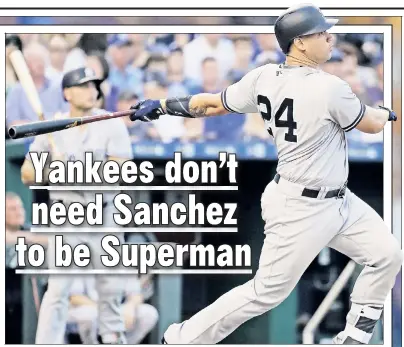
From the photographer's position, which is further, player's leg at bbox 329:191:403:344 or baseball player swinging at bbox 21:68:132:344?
baseball player swinging at bbox 21:68:132:344

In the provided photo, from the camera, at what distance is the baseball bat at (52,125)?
495 cm

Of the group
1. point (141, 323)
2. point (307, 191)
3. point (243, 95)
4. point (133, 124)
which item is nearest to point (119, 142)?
point (133, 124)

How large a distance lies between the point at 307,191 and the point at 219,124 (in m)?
0.71

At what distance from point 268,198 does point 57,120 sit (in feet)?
3.92

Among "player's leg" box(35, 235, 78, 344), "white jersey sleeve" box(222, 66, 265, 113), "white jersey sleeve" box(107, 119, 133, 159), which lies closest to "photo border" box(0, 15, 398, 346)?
"white jersey sleeve" box(222, 66, 265, 113)

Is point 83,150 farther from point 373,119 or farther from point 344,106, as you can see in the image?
point 373,119

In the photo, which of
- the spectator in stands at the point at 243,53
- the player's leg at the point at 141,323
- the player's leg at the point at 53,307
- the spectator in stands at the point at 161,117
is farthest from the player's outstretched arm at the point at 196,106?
the player's leg at the point at 141,323

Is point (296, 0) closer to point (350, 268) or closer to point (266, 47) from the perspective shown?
point (266, 47)

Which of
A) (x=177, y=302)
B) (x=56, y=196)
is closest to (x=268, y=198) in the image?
(x=177, y=302)

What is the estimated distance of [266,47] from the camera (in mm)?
5016

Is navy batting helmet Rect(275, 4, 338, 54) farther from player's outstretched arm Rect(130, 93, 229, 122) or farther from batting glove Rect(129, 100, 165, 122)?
batting glove Rect(129, 100, 165, 122)

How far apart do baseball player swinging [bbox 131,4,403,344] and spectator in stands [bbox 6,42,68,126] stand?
1.03m

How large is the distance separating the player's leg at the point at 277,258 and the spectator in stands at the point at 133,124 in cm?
76

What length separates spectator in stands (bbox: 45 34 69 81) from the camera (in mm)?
5016
